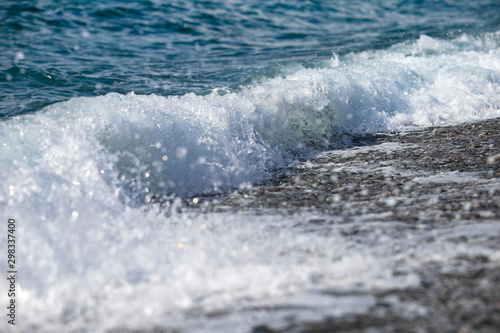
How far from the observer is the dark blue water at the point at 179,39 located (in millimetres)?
Answer: 7992

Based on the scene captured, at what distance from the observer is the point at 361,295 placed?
2676mm

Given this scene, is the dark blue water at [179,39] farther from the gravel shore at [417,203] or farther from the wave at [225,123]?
the gravel shore at [417,203]

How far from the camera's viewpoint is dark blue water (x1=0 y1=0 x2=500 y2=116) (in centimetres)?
799

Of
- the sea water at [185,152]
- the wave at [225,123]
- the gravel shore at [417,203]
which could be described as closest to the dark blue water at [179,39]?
the sea water at [185,152]

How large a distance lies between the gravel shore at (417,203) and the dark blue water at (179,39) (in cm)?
300

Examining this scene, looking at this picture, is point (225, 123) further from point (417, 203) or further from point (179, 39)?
point (179, 39)

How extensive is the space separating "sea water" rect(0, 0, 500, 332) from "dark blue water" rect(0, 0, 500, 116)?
0.21 ft

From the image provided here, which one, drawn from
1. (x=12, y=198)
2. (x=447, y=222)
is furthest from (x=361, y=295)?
(x=12, y=198)

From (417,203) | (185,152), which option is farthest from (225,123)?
(417,203)

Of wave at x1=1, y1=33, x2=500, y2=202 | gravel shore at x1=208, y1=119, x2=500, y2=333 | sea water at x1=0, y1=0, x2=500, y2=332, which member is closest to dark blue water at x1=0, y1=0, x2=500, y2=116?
sea water at x1=0, y1=0, x2=500, y2=332

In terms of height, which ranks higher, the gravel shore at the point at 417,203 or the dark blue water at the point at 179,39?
the dark blue water at the point at 179,39

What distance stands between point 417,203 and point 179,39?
833cm

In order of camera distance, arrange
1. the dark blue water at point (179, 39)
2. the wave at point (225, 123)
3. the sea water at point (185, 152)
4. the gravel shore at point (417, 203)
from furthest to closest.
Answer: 1. the dark blue water at point (179, 39)
2. the wave at point (225, 123)
3. the sea water at point (185, 152)
4. the gravel shore at point (417, 203)

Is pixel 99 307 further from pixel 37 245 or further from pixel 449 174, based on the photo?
pixel 449 174
